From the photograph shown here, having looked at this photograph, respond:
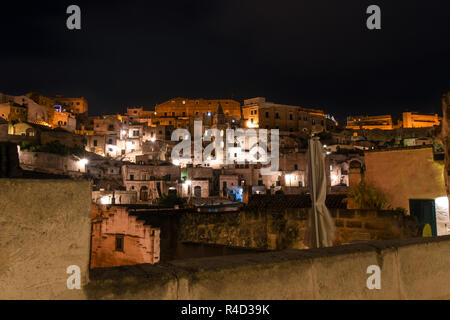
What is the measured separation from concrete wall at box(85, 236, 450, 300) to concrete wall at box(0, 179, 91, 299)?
0.77ft

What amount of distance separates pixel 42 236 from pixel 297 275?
2.07m

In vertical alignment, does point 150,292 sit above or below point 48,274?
below

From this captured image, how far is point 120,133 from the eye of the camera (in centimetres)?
7581

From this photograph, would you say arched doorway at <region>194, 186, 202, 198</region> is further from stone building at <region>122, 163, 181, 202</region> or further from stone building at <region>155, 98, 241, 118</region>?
stone building at <region>155, 98, 241, 118</region>

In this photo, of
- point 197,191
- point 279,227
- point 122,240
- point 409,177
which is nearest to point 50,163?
point 197,191

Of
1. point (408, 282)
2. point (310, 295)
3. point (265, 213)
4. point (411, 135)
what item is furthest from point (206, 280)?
point (411, 135)

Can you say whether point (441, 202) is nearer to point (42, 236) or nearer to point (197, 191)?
point (42, 236)

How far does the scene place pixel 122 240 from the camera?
58.3 feet

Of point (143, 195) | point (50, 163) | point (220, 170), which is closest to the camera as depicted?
point (143, 195)

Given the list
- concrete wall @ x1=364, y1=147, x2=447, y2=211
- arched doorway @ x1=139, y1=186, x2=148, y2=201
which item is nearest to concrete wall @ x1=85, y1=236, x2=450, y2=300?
concrete wall @ x1=364, y1=147, x2=447, y2=211

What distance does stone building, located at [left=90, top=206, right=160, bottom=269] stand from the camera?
55.1 ft

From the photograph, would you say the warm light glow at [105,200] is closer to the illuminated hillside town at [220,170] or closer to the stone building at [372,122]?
the illuminated hillside town at [220,170]

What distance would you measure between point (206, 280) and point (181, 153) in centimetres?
6694
